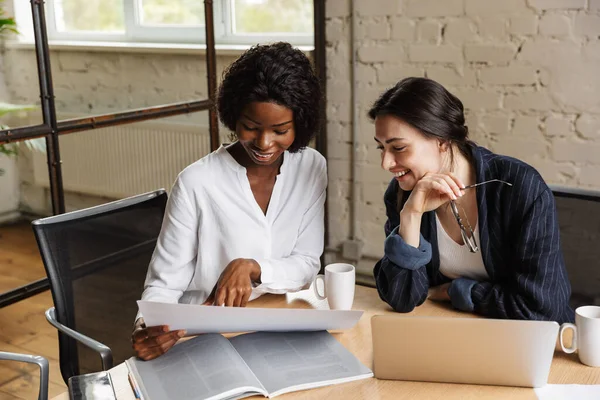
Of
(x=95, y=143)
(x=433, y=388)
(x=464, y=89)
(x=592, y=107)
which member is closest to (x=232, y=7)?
(x=95, y=143)

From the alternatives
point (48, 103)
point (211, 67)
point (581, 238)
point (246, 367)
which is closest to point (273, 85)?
point (246, 367)

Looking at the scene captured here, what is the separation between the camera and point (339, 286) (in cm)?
135

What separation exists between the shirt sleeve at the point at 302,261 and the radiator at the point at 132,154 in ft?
4.49

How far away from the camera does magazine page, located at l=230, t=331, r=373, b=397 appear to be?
1.08 m

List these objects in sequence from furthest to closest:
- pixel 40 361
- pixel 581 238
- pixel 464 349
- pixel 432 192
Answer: pixel 581 238 < pixel 432 192 < pixel 40 361 < pixel 464 349

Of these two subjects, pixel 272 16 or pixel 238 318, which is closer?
pixel 238 318

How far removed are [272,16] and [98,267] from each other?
1.83m

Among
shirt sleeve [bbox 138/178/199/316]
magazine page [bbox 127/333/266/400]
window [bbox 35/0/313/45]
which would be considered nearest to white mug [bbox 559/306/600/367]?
magazine page [bbox 127/333/266/400]

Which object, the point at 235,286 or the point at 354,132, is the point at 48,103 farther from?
the point at 354,132

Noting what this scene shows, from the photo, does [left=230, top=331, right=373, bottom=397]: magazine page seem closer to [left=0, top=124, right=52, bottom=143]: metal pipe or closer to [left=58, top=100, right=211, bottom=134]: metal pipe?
[left=0, top=124, right=52, bottom=143]: metal pipe

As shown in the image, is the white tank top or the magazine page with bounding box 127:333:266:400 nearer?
the magazine page with bounding box 127:333:266:400

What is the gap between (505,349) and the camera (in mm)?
1013

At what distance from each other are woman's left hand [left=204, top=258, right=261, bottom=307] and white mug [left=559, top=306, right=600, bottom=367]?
0.60m

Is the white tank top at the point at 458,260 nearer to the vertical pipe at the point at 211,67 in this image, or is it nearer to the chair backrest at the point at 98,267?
the chair backrest at the point at 98,267
